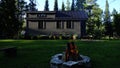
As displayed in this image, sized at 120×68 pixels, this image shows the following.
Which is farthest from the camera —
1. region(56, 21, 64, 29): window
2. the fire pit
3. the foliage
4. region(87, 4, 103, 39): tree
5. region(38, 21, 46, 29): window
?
the foliage

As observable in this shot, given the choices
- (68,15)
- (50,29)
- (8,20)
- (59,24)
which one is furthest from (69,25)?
(8,20)

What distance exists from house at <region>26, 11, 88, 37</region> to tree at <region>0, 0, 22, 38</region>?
240 cm

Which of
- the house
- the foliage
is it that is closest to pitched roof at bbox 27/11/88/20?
the house

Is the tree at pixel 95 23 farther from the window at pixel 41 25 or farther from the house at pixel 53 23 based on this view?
the window at pixel 41 25

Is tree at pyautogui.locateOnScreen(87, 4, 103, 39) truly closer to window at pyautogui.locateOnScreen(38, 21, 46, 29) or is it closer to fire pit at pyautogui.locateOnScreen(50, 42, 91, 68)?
window at pyautogui.locateOnScreen(38, 21, 46, 29)

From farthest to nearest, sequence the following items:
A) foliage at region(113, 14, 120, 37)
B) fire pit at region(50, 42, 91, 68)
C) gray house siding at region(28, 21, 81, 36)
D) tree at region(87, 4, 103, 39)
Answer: foliage at region(113, 14, 120, 37) → tree at region(87, 4, 103, 39) → gray house siding at region(28, 21, 81, 36) → fire pit at region(50, 42, 91, 68)

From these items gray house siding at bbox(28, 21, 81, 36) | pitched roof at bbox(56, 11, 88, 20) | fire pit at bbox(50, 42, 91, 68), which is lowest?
fire pit at bbox(50, 42, 91, 68)

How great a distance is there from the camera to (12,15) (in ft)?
161

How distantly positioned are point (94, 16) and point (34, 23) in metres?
29.4

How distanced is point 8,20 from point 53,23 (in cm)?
794

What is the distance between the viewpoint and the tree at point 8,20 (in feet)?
156

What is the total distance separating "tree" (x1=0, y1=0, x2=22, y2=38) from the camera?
156ft

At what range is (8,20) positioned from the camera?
158 ft

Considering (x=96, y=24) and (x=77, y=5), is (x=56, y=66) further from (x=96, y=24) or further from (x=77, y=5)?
(x=77, y=5)
